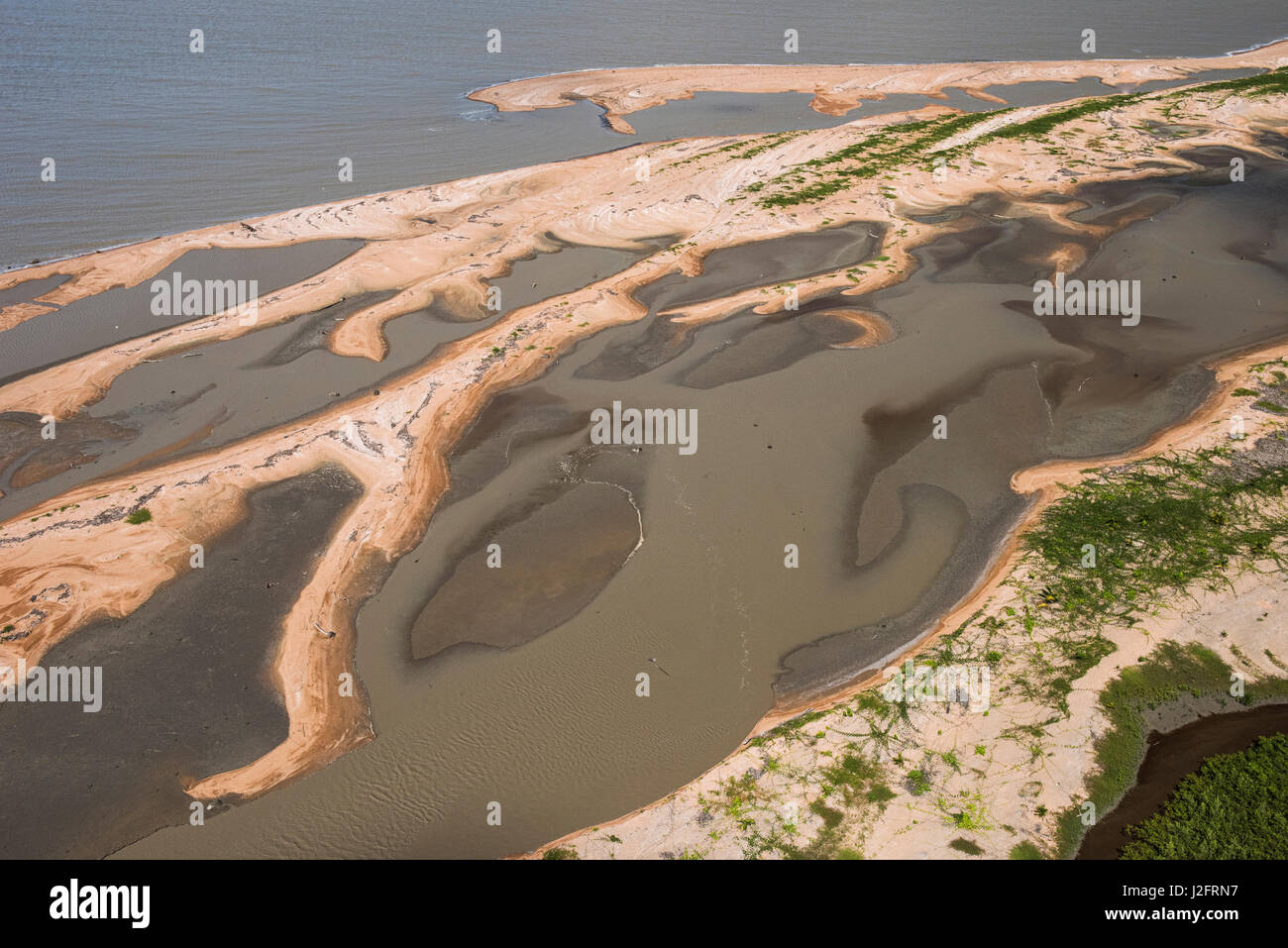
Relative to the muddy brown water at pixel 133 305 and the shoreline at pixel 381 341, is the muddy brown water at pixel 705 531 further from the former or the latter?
the muddy brown water at pixel 133 305

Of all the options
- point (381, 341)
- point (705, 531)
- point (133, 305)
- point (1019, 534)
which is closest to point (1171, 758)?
point (1019, 534)

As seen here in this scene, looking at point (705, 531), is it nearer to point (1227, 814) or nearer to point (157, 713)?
point (1227, 814)

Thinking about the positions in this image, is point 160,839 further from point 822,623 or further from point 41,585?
point 822,623

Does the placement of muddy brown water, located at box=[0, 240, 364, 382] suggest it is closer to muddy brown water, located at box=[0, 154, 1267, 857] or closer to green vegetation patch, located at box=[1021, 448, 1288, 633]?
muddy brown water, located at box=[0, 154, 1267, 857]

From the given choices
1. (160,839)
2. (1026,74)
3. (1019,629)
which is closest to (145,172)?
(160,839)

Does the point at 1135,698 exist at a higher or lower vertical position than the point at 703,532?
lower

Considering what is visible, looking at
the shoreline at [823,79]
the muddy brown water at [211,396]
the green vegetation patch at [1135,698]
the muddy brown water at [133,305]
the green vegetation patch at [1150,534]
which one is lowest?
the green vegetation patch at [1135,698]

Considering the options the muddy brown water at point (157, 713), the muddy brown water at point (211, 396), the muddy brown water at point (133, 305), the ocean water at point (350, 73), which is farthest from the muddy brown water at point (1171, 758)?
the ocean water at point (350, 73)
